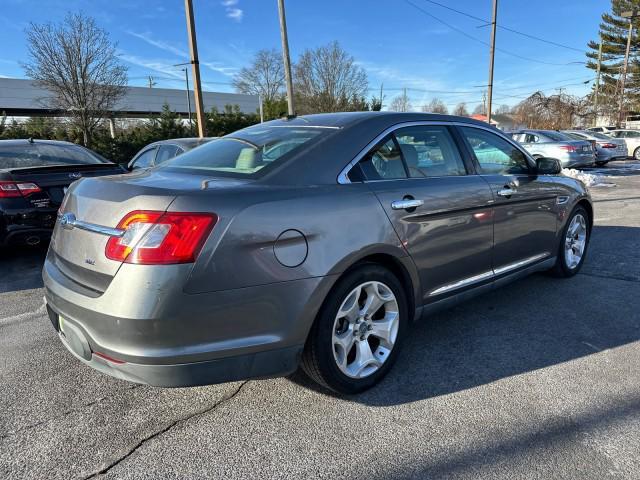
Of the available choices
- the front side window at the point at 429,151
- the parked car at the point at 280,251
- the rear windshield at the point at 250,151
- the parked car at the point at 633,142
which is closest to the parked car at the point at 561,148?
the parked car at the point at 633,142

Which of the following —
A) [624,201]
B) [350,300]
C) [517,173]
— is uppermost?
[517,173]

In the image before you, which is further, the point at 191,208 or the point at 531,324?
the point at 531,324

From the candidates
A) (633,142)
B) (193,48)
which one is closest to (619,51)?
Result: (633,142)

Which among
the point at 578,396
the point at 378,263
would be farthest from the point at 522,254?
the point at 378,263

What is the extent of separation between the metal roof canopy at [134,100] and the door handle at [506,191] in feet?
78.4

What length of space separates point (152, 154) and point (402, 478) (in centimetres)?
729

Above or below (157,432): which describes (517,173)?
above

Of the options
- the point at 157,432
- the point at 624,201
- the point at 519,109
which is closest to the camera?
the point at 157,432

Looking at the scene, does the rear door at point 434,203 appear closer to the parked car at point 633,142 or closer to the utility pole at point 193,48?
the utility pole at point 193,48

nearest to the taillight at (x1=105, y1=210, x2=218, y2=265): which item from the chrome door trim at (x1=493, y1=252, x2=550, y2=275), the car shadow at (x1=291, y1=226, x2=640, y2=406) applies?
the car shadow at (x1=291, y1=226, x2=640, y2=406)

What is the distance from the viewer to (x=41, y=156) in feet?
18.0

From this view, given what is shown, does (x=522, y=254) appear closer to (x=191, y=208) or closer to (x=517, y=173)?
(x=517, y=173)

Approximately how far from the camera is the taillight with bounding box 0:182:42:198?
4.75m

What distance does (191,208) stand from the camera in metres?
1.96
